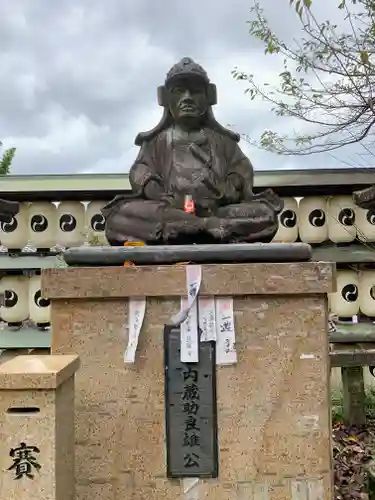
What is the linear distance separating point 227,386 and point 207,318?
40cm

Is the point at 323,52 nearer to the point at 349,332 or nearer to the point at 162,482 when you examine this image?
the point at 349,332

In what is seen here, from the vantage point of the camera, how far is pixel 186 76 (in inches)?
146

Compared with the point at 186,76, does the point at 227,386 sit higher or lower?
lower

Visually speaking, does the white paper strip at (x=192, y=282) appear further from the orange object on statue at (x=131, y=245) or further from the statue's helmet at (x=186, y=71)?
the statue's helmet at (x=186, y=71)

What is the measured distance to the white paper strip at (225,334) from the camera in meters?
2.99

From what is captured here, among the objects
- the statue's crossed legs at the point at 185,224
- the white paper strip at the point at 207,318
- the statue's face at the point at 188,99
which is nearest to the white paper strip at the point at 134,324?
the white paper strip at the point at 207,318

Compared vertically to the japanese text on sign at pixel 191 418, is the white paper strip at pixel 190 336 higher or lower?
higher

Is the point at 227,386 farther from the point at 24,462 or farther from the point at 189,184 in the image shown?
the point at 189,184

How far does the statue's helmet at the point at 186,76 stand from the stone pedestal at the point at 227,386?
1498 mm

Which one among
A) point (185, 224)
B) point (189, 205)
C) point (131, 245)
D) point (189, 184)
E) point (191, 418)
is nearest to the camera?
point (191, 418)

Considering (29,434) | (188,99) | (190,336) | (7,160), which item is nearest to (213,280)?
(190,336)

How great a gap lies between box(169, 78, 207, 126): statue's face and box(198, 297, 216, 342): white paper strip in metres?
1.46

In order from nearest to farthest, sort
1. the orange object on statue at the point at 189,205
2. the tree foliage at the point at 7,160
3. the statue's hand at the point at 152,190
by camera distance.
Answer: the orange object on statue at the point at 189,205
the statue's hand at the point at 152,190
the tree foliage at the point at 7,160

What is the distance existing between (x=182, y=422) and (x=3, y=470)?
1.04 m
